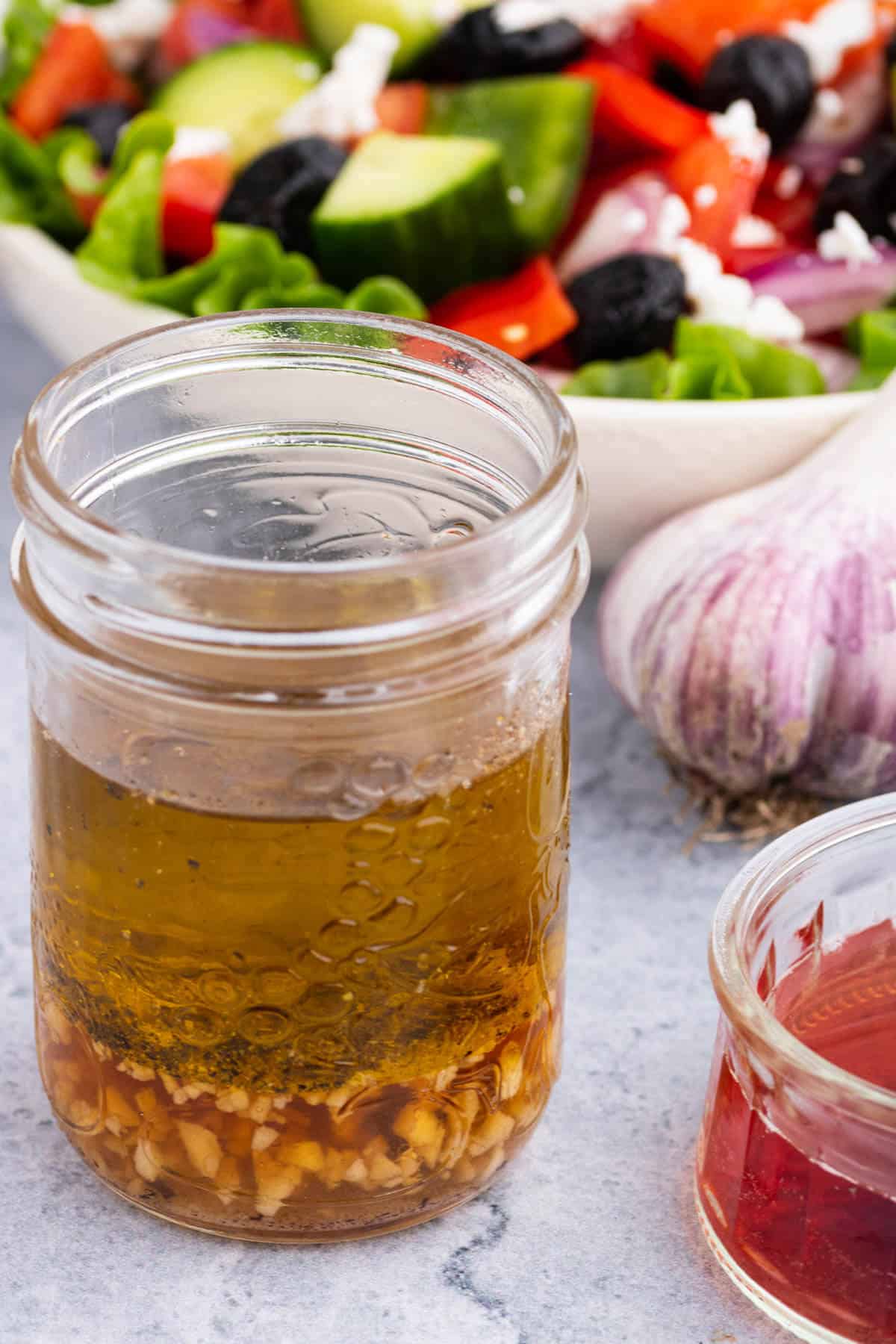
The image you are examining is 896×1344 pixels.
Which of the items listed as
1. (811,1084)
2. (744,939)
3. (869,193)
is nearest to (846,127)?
(869,193)

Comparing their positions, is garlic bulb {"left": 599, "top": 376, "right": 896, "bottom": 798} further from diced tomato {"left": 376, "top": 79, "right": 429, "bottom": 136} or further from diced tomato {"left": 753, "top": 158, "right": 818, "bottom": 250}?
diced tomato {"left": 376, "top": 79, "right": 429, "bottom": 136}

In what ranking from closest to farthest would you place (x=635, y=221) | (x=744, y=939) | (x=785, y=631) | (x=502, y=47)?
(x=744, y=939) < (x=785, y=631) < (x=635, y=221) < (x=502, y=47)

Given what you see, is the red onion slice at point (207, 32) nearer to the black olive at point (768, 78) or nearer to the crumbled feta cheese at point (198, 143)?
the crumbled feta cheese at point (198, 143)

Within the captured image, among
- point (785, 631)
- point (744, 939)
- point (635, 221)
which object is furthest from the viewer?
point (635, 221)

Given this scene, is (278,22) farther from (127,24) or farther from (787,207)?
(787,207)

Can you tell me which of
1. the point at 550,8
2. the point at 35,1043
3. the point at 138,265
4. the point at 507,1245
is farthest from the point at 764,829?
the point at 550,8

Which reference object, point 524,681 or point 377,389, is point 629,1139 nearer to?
point 524,681
